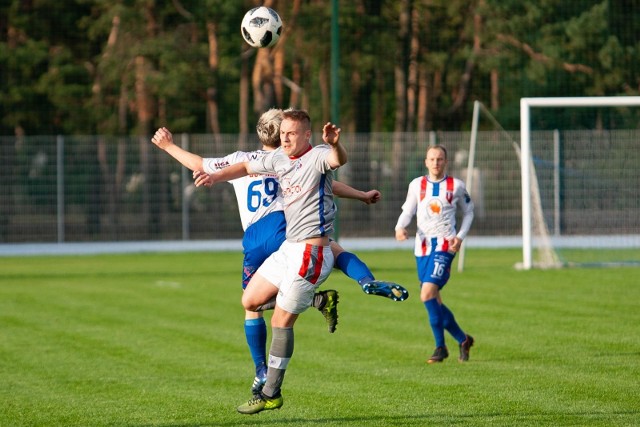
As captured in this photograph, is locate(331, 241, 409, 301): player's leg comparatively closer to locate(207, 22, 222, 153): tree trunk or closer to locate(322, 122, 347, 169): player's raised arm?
locate(322, 122, 347, 169): player's raised arm

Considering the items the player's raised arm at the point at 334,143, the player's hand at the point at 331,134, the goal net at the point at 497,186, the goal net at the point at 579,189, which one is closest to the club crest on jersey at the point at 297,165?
the player's raised arm at the point at 334,143

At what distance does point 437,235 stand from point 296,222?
375 cm

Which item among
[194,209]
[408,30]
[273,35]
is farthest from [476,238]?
[273,35]

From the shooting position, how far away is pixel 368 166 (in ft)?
95.8

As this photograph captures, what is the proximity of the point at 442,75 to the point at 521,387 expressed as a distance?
31.5 m

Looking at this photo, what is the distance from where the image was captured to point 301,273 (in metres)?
7.38

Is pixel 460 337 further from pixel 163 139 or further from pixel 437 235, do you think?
pixel 163 139

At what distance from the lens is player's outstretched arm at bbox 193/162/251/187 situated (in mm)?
7488

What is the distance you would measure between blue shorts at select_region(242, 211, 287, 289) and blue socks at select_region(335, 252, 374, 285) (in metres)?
0.53

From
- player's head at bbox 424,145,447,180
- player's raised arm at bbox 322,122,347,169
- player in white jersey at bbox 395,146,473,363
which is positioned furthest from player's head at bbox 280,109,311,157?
player's head at bbox 424,145,447,180

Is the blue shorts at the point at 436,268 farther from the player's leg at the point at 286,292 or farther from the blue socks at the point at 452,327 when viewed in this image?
the player's leg at the point at 286,292

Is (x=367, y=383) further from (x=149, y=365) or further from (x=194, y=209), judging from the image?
(x=194, y=209)

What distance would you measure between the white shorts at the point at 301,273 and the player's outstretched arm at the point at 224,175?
1.87 ft

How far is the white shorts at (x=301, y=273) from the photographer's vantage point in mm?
7379
